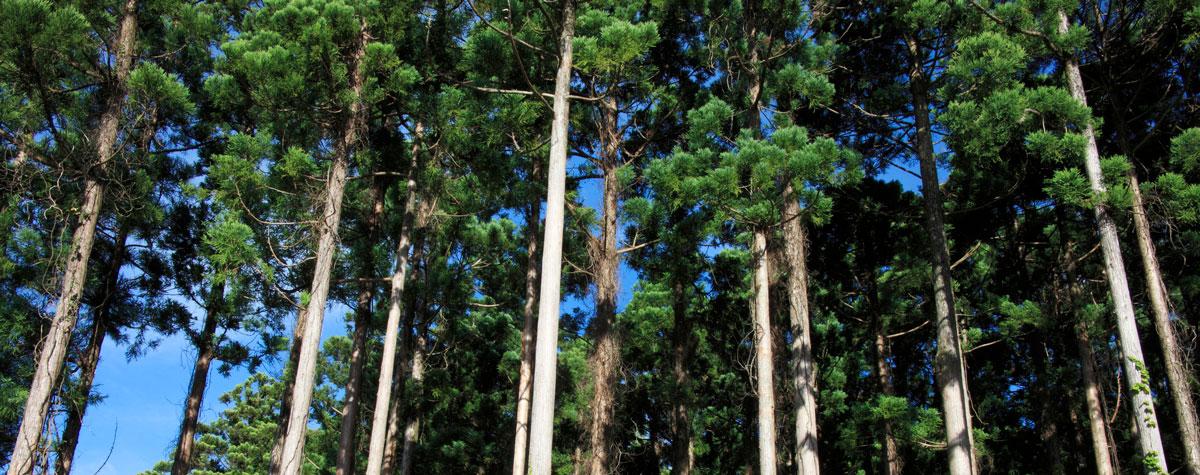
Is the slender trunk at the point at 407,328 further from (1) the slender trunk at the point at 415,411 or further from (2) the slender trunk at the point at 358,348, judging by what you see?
(2) the slender trunk at the point at 358,348

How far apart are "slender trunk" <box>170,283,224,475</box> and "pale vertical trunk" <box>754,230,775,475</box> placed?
9.08m

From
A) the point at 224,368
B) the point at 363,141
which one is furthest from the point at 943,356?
the point at 224,368

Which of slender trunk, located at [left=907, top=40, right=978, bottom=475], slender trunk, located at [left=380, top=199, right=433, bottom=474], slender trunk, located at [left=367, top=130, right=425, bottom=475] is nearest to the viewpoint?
slender trunk, located at [left=907, top=40, right=978, bottom=475]

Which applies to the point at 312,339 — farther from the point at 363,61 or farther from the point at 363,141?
the point at 363,61

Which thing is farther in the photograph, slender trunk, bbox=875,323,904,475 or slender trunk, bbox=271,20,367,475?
slender trunk, bbox=875,323,904,475

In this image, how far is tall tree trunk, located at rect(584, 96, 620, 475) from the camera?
29.0 feet

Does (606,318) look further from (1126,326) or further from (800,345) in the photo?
(1126,326)

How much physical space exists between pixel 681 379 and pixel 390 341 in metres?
4.81

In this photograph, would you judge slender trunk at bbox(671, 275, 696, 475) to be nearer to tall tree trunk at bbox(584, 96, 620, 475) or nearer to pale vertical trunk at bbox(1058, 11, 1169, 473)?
tall tree trunk at bbox(584, 96, 620, 475)

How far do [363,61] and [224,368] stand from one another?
6.54 meters

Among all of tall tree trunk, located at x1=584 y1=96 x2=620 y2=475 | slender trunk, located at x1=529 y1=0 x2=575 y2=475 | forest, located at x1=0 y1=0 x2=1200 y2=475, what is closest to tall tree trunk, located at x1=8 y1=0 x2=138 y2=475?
forest, located at x1=0 y1=0 x2=1200 y2=475

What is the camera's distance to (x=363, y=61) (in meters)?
9.38

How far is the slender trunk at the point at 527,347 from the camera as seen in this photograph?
9797mm

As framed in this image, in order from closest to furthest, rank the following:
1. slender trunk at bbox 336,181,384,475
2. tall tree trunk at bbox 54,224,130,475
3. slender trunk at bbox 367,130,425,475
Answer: slender trunk at bbox 367,130,425,475 < slender trunk at bbox 336,181,384,475 < tall tree trunk at bbox 54,224,130,475
